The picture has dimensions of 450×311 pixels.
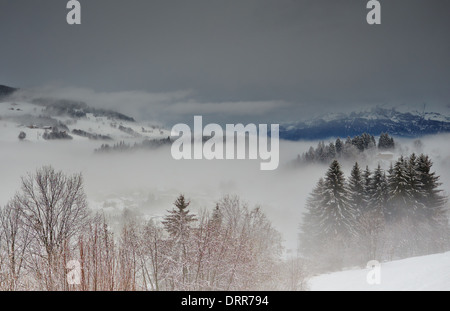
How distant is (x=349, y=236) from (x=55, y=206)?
2651 cm

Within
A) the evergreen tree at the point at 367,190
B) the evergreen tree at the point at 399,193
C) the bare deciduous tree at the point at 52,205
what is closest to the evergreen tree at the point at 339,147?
the evergreen tree at the point at 367,190

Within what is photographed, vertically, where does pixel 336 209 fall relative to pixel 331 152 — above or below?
below

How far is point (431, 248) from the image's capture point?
1080 inches

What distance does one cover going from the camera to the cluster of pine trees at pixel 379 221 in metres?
27.8

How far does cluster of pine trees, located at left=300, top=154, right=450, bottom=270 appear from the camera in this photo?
27.8 m

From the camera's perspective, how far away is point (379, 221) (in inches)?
1147

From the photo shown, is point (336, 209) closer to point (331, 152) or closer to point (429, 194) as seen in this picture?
point (429, 194)

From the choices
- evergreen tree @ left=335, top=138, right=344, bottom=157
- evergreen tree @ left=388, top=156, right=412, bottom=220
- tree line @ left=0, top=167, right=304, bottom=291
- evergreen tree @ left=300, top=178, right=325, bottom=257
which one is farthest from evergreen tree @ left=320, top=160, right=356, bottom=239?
evergreen tree @ left=335, top=138, right=344, bottom=157

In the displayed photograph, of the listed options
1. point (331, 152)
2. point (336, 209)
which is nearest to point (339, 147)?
point (331, 152)

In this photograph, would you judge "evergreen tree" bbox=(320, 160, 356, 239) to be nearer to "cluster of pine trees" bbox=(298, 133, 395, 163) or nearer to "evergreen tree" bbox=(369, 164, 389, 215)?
"evergreen tree" bbox=(369, 164, 389, 215)

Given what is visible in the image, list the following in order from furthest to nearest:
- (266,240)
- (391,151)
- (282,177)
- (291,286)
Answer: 1. (282,177)
2. (391,151)
3. (266,240)
4. (291,286)

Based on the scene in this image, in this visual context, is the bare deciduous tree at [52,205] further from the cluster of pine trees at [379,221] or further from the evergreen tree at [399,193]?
the evergreen tree at [399,193]

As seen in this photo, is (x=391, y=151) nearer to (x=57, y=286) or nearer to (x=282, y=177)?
(x=282, y=177)
